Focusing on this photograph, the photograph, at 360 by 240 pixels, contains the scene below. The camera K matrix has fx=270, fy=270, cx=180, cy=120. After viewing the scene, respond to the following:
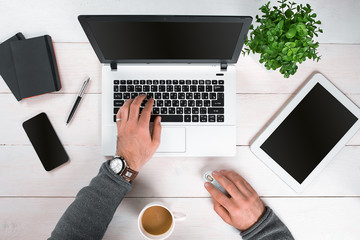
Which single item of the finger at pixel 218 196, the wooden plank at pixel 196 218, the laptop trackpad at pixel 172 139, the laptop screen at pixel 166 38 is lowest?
the wooden plank at pixel 196 218

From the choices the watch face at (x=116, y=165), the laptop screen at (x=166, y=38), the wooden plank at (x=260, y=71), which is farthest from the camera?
the wooden plank at (x=260, y=71)

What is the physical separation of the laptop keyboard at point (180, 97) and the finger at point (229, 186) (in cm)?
18

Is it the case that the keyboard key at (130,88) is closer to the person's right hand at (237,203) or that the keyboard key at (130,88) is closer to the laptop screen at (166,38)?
the laptop screen at (166,38)

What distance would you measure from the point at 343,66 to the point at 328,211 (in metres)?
0.48

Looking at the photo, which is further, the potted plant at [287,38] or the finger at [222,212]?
the finger at [222,212]

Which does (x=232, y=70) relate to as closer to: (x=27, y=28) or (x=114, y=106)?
(x=114, y=106)

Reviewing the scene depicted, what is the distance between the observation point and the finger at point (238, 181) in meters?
0.86

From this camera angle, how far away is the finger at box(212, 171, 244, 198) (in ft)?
2.80

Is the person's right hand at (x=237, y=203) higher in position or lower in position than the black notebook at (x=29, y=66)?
lower

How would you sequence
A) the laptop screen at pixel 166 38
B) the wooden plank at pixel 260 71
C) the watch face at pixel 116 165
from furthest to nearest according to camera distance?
the wooden plank at pixel 260 71 → the watch face at pixel 116 165 → the laptop screen at pixel 166 38

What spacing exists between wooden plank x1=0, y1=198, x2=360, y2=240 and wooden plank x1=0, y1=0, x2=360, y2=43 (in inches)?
21.4

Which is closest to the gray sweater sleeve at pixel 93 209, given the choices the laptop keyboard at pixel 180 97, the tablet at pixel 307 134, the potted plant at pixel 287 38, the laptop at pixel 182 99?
the laptop at pixel 182 99

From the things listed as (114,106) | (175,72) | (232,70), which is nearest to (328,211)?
(232,70)

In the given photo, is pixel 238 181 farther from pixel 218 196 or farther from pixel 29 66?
pixel 29 66
